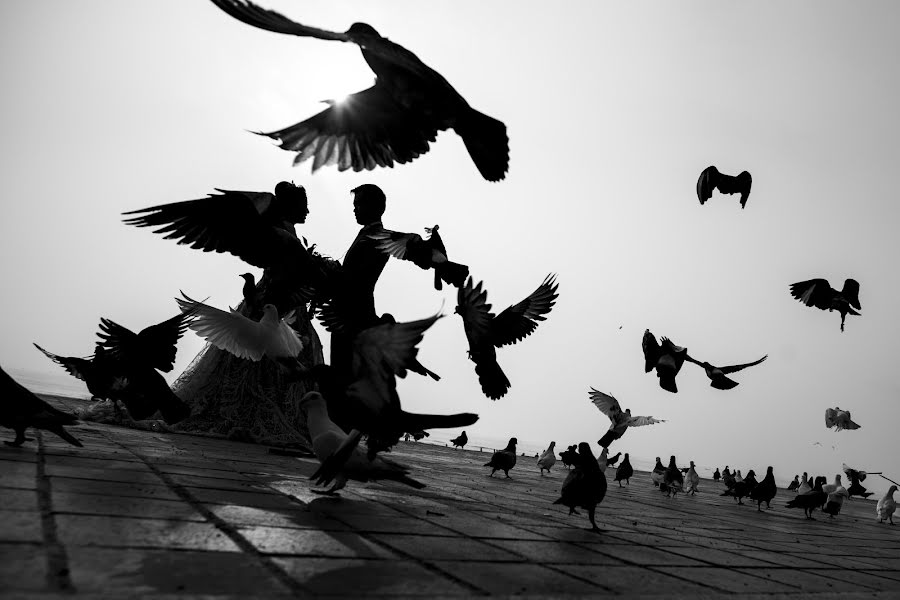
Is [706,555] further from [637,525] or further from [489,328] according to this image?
[489,328]

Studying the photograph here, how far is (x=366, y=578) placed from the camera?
97.3 inches

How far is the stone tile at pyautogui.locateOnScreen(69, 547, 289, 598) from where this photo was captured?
1951 mm

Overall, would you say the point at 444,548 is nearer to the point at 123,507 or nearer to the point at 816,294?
the point at 123,507

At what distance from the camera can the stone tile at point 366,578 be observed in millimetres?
2287

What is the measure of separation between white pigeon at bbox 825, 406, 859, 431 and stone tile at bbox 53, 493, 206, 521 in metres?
18.5

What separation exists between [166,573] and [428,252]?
132 inches

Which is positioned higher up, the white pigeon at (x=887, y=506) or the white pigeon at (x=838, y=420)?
the white pigeon at (x=838, y=420)

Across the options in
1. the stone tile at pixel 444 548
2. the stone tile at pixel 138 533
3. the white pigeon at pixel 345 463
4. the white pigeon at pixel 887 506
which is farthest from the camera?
the white pigeon at pixel 887 506

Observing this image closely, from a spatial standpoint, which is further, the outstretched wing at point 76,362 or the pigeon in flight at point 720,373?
the pigeon in flight at point 720,373

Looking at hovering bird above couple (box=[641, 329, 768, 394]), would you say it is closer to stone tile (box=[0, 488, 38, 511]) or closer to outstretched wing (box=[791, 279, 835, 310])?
outstretched wing (box=[791, 279, 835, 310])

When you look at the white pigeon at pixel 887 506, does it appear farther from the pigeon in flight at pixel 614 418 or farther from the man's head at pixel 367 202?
the man's head at pixel 367 202

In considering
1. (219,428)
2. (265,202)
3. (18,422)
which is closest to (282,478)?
(18,422)

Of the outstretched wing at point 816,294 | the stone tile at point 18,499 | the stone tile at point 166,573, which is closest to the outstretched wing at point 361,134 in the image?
the stone tile at point 18,499

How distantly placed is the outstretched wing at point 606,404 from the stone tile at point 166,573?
8.45 m
